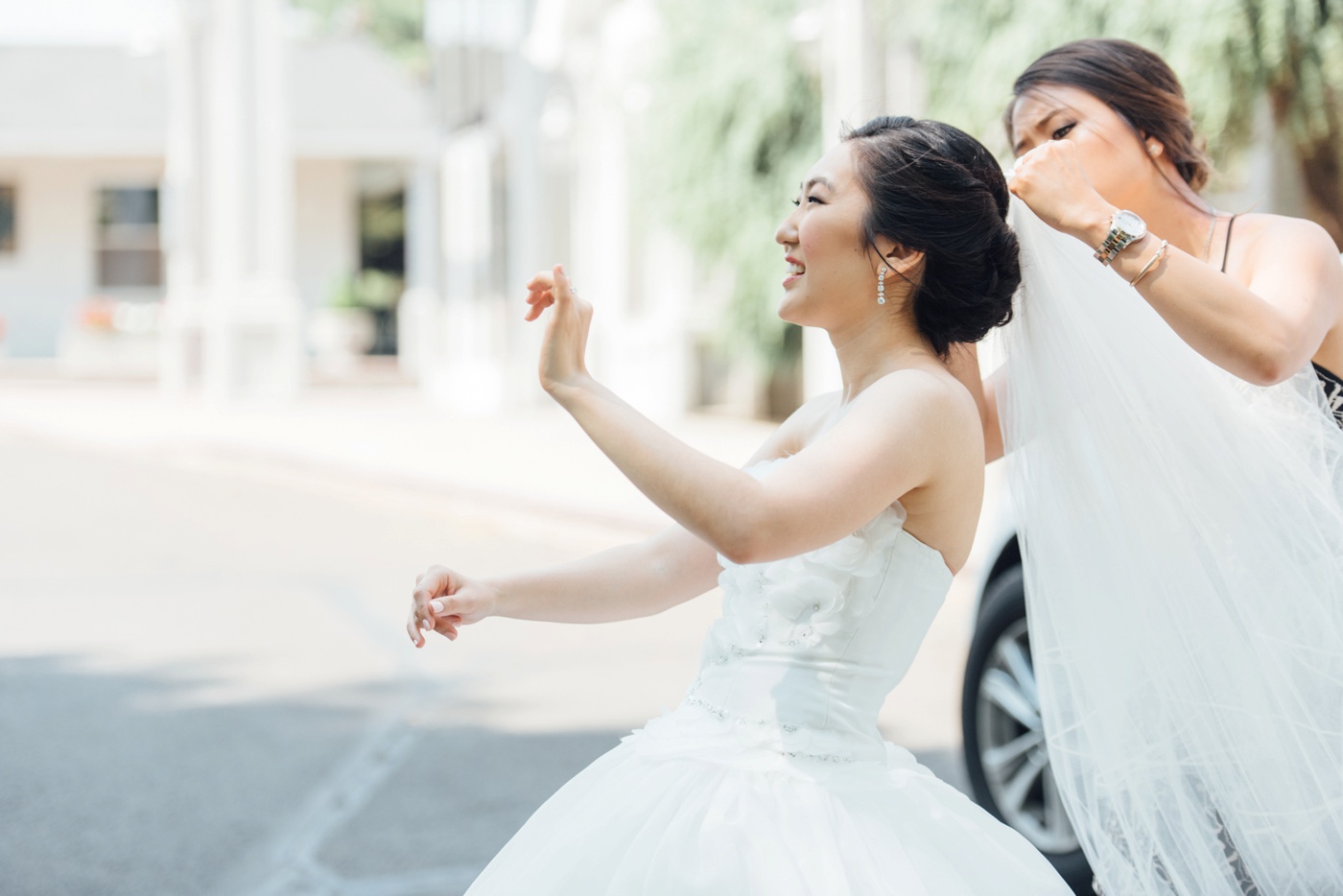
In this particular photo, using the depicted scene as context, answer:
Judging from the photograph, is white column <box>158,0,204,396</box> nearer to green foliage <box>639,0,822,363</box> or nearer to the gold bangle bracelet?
green foliage <box>639,0,822,363</box>

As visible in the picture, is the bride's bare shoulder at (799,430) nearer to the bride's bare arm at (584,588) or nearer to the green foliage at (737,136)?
the bride's bare arm at (584,588)

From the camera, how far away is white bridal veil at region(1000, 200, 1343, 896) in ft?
7.26

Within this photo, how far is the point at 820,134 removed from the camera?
14484 mm

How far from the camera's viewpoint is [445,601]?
217 cm

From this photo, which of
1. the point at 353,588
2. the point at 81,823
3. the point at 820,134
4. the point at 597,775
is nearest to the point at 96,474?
the point at 353,588

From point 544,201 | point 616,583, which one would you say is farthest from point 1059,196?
point 544,201

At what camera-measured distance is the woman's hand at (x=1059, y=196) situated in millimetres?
2168

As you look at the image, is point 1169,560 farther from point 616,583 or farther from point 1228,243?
point 616,583

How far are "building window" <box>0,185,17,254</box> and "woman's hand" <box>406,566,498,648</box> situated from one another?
3449 cm

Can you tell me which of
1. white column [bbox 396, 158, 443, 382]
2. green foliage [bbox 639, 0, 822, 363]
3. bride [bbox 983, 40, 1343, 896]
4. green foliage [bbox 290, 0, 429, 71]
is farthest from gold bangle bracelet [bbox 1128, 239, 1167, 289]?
green foliage [bbox 290, 0, 429, 71]

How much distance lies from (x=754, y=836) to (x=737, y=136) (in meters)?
13.5

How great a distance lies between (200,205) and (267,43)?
2727 millimetres

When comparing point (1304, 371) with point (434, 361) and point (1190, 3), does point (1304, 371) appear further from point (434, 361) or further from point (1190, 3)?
point (434, 361)

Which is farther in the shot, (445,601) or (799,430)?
(799,430)
